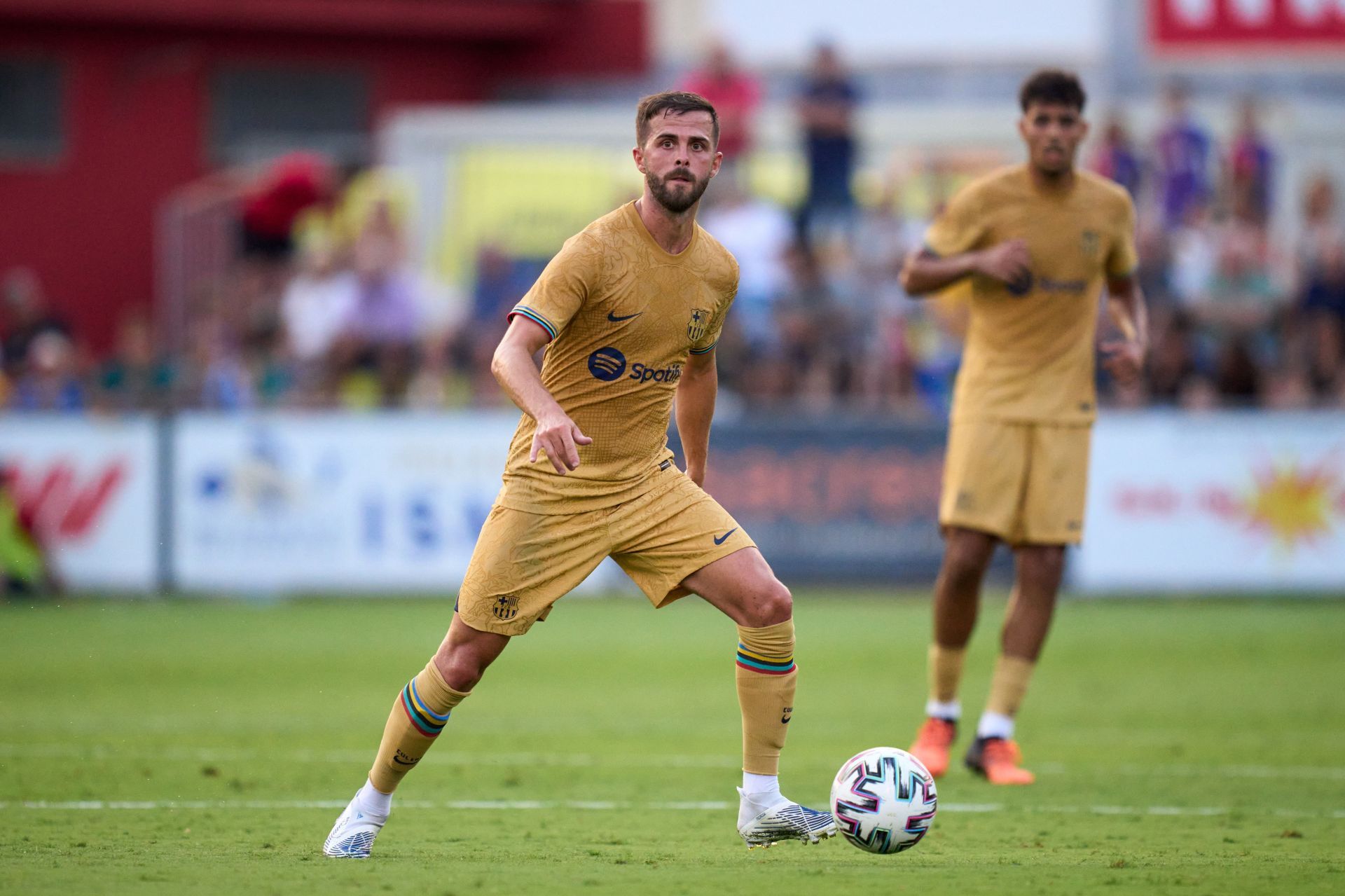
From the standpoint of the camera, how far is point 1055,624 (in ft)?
49.0

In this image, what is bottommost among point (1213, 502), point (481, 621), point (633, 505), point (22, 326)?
point (1213, 502)

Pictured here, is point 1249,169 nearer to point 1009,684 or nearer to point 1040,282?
point 1040,282

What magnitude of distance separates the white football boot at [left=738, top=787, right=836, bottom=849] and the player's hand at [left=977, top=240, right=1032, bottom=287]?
9.43 feet

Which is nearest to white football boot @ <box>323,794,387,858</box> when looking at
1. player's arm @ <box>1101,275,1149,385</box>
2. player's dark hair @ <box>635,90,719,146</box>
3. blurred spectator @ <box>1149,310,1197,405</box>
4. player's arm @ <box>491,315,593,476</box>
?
player's arm @ <box>491,315,593,476</box>

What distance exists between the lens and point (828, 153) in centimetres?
1936

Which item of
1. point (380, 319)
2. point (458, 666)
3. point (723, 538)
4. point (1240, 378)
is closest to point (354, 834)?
point (458, 666)

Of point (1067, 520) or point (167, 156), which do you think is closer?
point (1067, 520)

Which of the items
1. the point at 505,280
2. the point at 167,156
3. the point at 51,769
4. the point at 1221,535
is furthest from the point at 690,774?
the point at 167,156

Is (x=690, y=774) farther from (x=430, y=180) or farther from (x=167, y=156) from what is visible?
(x=167, y=156)

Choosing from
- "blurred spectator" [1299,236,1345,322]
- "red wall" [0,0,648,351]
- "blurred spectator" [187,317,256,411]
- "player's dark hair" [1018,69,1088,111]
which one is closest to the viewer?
"player's dark hair" [1018,69,1088,111]

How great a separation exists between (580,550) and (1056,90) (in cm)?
343

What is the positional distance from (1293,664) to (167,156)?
17.3 metres

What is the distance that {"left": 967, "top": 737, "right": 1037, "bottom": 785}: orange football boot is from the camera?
8094 mm

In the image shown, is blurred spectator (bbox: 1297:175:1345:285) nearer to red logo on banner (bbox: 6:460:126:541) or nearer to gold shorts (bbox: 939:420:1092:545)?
gold shorts (bbox: 939:420:1092:545)
